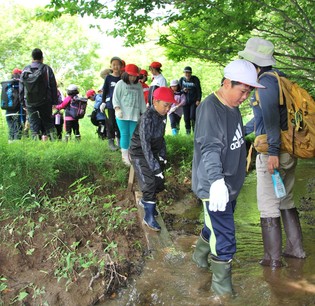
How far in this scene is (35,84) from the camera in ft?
22.6

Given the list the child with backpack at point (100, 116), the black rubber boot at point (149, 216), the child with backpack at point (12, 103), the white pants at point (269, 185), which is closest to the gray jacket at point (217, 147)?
the white pants at point (269, 185)

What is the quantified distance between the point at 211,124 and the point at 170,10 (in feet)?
17.7

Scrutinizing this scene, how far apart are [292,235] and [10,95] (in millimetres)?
6527

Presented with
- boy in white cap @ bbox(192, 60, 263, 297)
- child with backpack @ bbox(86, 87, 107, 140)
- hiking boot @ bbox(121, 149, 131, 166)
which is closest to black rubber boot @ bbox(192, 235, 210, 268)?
boy in white cap @ bbox(192, 60, 263, 297)

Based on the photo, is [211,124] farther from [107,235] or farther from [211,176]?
[107,235]

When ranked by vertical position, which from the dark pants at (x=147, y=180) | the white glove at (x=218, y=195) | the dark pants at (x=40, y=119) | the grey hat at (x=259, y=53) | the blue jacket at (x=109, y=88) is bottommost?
the dark pants at (x=147, y=180)

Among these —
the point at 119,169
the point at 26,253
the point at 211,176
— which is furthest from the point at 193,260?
the point at 119,169

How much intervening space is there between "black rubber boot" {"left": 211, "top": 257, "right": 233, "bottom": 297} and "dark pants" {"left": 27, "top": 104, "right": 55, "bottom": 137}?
4831 mm

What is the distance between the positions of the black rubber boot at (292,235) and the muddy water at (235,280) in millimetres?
97

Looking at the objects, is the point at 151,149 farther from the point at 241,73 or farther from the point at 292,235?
the point at 241,73

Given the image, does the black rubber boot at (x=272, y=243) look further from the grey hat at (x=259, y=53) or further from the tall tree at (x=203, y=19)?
the tall tree at (x=203, y=19)

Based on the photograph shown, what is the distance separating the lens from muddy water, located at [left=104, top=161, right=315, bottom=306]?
322 cm

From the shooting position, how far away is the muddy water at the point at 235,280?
322 cm

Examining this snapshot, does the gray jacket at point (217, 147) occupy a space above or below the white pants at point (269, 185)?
above
